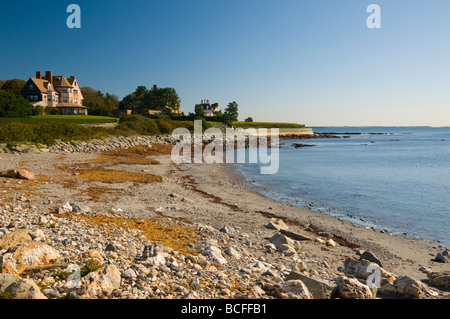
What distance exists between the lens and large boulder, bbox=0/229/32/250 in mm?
5976

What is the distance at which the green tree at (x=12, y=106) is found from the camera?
4638 cm

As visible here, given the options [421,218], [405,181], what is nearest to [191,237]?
[421,218]

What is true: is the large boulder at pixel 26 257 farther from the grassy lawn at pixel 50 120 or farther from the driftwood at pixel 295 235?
the grassy lawn at pixel 50 120

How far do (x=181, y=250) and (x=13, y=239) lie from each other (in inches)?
147

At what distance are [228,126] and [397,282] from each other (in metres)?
84.5

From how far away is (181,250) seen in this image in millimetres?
7617

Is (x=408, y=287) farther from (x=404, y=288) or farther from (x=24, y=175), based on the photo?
(x=24, y=175)

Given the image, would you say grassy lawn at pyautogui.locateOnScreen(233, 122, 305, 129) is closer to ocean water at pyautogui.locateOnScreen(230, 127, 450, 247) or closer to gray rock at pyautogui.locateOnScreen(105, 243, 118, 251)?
ocean water at pyautogui.locateOnScreen(230, 127, 450, 247)

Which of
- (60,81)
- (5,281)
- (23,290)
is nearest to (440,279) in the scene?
(23,290)

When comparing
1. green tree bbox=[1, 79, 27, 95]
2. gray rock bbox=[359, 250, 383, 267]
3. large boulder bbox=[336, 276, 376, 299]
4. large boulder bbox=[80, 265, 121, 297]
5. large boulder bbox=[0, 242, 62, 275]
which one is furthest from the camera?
green tree bbox=[1, 79, 27, 95]

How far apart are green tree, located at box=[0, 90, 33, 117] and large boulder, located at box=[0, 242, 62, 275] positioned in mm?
51660

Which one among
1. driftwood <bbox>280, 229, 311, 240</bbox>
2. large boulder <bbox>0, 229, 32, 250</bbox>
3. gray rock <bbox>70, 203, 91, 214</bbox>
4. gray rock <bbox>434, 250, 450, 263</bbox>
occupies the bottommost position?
gray rock <bbox>434, 250, 450, 263</bbox>

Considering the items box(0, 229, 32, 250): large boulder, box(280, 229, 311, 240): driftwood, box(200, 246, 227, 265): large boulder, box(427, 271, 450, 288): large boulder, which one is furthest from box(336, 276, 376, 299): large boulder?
box(0, 229, 32, 250): large boulder
